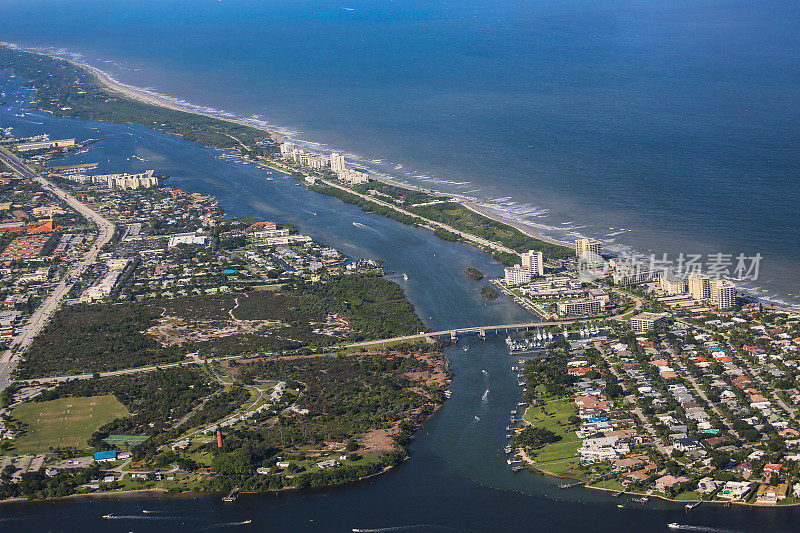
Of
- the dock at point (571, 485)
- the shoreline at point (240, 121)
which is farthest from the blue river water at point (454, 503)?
the shoreline at point (240, 121)

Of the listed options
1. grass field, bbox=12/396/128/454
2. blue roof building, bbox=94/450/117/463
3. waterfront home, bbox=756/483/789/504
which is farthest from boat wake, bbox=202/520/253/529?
waterfront home, bbox=756/483/789/504

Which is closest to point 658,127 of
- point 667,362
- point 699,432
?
point 667,362

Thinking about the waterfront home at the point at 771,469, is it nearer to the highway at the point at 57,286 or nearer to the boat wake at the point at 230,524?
the boat wake at the point at 230,524

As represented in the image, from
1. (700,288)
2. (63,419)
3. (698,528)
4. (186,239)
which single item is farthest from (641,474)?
(186,239)

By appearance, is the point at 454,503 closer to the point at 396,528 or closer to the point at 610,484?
the point at 396,528

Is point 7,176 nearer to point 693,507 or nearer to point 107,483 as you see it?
point 107,483

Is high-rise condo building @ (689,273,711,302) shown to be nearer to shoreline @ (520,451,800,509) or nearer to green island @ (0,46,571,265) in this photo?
green island @ (0,46,571,265)
